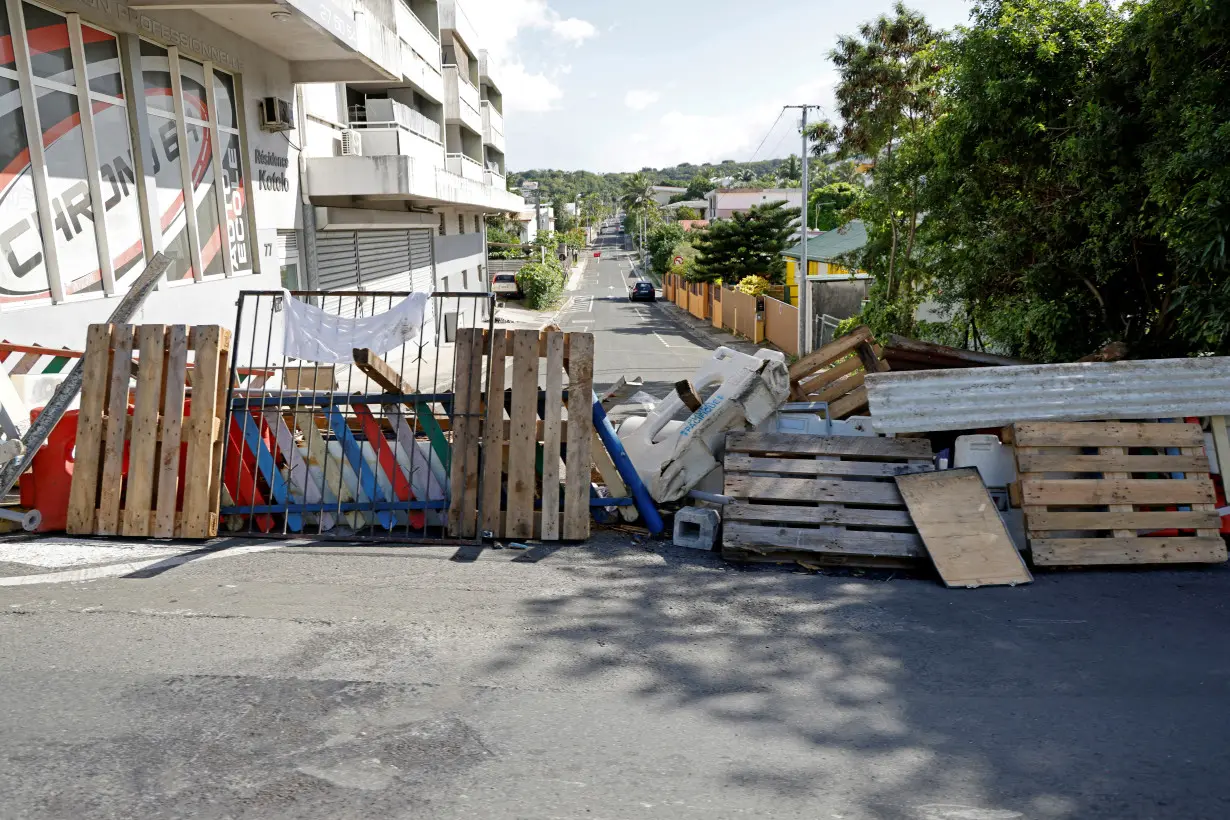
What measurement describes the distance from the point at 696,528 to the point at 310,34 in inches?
394

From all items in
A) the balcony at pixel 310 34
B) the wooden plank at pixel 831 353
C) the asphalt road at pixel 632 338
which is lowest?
the wooden plank at pixel 831 353

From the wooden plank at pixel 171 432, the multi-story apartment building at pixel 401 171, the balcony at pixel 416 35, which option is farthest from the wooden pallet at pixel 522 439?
the balcony at pixel 416 35

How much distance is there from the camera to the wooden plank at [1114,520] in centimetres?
683

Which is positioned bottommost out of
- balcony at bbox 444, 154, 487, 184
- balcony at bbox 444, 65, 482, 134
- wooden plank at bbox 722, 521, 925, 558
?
wooden plank at bbox 722, 521, 925, 558

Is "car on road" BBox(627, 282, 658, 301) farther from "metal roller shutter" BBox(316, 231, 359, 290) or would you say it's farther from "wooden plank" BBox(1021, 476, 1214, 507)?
"wooden plank" BBox(1021, 476, 1214, 507)

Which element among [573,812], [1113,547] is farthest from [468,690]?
[1113,547]

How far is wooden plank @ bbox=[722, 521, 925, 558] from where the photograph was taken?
662cm

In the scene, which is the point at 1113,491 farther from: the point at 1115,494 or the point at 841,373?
the point at 841,373

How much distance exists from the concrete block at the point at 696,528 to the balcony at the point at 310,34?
27.0ft

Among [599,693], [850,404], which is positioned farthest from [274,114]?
[599,693]

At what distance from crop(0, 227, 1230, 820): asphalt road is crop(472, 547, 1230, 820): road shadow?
0.02 metres

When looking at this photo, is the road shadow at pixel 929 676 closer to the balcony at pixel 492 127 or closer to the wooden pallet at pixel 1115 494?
the wooden pallet at pixel 1115 494

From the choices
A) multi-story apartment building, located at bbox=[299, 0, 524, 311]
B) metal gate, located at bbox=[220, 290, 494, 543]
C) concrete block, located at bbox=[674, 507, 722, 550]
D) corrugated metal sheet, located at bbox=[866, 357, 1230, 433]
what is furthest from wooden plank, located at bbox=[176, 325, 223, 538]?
multi-story apartment building, located at bbox=[299, 0, 524, 311]

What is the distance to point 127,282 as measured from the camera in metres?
10.3
